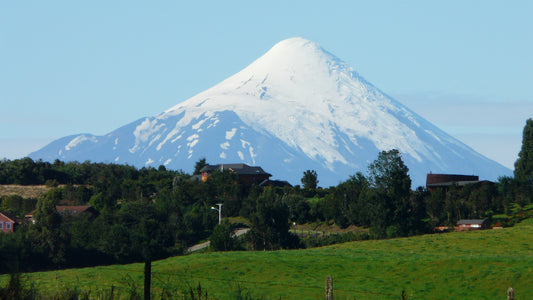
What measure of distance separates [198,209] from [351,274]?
222ft

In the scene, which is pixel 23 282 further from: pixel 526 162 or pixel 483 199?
pixel 526 162

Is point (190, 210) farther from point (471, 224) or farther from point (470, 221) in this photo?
point (471, 224)

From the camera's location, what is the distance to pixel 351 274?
208ft

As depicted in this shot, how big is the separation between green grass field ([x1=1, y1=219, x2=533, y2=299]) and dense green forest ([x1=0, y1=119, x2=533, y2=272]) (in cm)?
1628

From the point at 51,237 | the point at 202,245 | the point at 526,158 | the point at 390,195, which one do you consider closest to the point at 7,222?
the point at 51,237

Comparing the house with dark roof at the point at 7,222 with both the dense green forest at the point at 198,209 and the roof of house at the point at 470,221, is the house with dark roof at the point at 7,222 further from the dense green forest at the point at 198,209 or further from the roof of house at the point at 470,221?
the roof of house at the point at 470,221

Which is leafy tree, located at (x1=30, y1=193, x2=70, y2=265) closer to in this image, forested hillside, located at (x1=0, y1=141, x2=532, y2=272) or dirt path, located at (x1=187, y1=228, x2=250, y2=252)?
forested hillside, located at (x1=0, y1=141, x2=532, y2=272)

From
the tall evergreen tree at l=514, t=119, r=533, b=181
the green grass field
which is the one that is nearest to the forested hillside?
the tall evergreen tree at l=514, t=119, r=533, b=181

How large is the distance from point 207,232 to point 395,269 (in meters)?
59.8

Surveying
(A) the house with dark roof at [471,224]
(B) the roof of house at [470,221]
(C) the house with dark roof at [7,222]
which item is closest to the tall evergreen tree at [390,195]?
(A) the house with dark roof at [471,224]

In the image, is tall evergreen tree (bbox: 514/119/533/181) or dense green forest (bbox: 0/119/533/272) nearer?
dense green forest (bbox: 0/119/533/272)

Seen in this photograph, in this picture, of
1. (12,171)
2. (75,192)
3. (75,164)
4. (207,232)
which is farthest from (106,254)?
(75,164)

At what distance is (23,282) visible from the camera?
2000 centimetres

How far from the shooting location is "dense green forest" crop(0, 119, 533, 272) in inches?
3748
